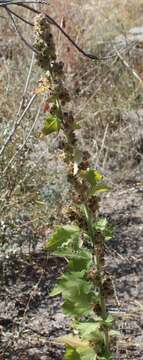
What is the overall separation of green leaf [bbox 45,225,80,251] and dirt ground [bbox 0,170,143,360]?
84 centimetres

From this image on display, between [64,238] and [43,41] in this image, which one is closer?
[43,41]

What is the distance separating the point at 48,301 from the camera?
267 cm

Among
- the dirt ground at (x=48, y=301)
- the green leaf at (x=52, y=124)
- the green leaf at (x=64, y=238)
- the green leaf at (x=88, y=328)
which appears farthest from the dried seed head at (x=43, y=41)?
the dirt ground at (x=48, y=301)

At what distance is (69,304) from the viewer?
142 centimetres

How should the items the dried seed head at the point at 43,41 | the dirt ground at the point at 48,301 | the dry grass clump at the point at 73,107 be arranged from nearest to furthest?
the dried seed head at the point at 43,41
the dirt ground at the point at 48,301
the dry grass clump at the point at 73,107

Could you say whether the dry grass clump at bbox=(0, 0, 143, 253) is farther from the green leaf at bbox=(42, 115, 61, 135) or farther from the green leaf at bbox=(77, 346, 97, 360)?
the green leaf at bbox=(77, 346, 97, 360)

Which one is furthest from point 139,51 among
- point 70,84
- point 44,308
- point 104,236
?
point 104,236

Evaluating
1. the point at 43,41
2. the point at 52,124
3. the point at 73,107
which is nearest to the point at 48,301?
the point at 52,124

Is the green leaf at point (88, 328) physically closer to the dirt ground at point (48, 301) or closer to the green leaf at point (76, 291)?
the green leaf at point (76, 291)

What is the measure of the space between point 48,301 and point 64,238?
133cm

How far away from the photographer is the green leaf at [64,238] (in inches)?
54.6

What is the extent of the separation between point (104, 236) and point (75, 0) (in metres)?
5.01

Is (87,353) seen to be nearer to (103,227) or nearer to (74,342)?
(74,342)

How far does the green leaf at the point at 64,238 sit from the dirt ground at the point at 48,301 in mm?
844
